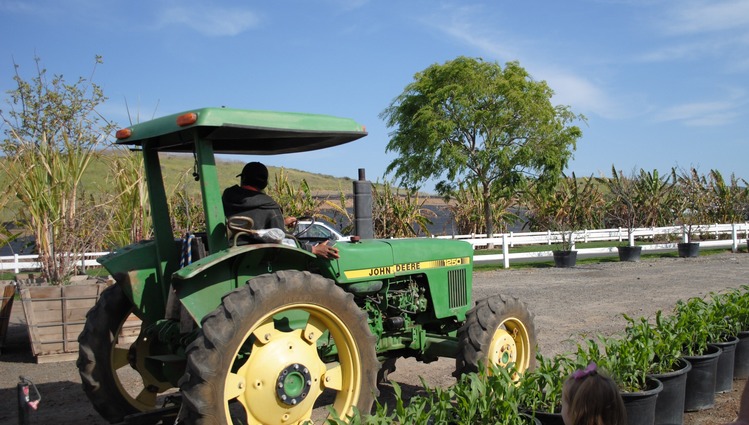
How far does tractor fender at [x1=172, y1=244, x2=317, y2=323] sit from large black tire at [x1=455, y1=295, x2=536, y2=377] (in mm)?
1667

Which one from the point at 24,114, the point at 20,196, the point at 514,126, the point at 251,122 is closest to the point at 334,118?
the point at 251,122

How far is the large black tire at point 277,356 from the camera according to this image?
3.90 meters

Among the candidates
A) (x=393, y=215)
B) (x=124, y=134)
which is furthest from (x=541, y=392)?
(x=393, y=215)

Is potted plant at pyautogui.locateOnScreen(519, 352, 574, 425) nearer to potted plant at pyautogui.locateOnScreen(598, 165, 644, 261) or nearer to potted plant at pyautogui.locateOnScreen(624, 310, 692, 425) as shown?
potted plant at pyautogui.locateOnScreen(624, 310, 692, 425)

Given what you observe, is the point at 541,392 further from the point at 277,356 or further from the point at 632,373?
the point at 277,356

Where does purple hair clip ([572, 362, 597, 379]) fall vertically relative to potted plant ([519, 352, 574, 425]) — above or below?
above

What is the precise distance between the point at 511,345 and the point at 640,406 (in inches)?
61.1

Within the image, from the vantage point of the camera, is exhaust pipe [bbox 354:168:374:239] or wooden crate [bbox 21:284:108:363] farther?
wooden crate [bbox 21:284:108:363]

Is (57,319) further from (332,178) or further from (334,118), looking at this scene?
(332,178)

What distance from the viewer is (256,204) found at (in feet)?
15.5

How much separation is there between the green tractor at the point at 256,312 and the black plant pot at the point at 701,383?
1368 millimetres

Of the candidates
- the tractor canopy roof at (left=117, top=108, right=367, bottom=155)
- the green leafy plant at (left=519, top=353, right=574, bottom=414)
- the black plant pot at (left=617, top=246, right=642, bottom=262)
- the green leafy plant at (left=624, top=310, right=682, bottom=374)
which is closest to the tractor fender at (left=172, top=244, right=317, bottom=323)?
the tractor canopy roof at (left=117, top=108, right=367, bottom=155)

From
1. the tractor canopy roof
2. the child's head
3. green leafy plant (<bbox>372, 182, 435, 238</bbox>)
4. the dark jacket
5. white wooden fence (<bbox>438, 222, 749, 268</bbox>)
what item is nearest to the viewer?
the child's head

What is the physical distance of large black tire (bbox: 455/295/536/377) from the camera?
5578 millimetres
